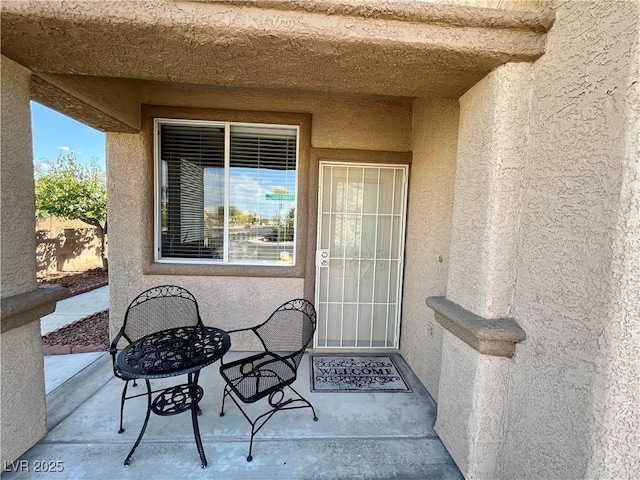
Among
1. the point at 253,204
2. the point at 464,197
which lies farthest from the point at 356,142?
the point at 464,197

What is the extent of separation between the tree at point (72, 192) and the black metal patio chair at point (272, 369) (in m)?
7.51

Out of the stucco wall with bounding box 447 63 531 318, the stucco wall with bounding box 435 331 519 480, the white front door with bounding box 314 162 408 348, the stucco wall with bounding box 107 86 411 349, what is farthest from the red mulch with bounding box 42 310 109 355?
the stucco wall with bounding box 447 63 531 318

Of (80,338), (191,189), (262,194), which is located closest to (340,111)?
(262,194)

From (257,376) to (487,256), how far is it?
76.2 inches

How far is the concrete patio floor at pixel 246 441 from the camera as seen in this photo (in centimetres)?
184

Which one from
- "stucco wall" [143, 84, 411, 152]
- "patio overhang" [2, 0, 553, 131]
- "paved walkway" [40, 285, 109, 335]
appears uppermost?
"stucco wall" [143, 84, 411, 152]

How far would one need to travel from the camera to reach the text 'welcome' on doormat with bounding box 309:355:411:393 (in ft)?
9.17

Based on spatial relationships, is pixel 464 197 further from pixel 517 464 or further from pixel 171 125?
pixel 171 125

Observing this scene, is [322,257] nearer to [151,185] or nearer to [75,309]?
[151,185]

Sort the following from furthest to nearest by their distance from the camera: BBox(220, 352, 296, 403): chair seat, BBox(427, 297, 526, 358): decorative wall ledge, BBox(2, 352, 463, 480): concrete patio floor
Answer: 1. BBox(220, 352, 296, 403): chair seat
2. BBox(2, 352, 463, 480): concrete patio floor
3. BBox(427, 297, 526, 358): decorative wall ledge

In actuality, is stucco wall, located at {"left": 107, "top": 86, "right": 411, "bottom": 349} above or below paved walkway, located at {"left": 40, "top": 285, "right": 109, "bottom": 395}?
above

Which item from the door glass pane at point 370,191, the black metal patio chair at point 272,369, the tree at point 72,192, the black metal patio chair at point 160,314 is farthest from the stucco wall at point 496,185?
the tree at point 72,192

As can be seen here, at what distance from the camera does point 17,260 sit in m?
1.82

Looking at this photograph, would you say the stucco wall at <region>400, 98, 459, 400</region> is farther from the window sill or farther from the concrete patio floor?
the window sill
